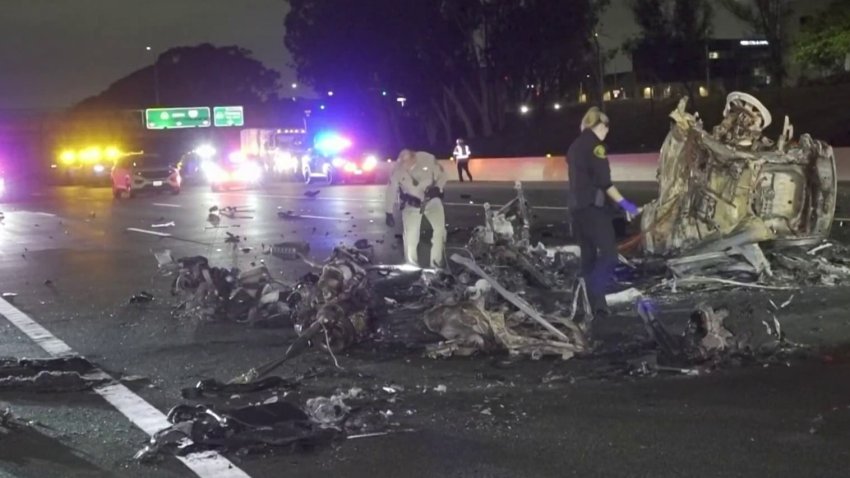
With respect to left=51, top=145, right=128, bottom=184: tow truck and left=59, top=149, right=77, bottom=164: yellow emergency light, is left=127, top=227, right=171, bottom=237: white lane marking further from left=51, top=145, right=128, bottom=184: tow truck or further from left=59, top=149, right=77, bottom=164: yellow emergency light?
left=59, top=149, right=77, bottom=164: yellow emergency light

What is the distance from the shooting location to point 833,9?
138 ft

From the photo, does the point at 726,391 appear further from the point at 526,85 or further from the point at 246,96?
the point at 246,96

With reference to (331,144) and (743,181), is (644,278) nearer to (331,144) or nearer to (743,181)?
(743,181)

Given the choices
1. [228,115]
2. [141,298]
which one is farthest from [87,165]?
[141,298]

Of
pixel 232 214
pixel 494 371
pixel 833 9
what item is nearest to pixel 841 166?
pixel 833 9

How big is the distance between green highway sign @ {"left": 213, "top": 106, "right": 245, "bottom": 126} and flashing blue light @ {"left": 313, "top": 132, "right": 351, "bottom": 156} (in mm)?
36732

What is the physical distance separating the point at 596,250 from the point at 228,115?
237 feet

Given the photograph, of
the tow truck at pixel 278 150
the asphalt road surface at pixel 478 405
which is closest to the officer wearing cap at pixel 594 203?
the asphalt road surface at pixel 478 405

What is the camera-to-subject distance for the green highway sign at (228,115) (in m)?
79.2

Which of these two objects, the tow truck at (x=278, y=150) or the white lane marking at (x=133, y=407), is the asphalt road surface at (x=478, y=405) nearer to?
the white lane marking at (x=133, y=407)

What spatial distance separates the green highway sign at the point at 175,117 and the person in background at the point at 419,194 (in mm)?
67670

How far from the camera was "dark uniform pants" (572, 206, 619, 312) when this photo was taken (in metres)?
9.56

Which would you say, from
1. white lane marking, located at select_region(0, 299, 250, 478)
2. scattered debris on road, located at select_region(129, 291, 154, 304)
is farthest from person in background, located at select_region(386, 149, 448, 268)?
white lane marking, located at select_region(0, 299, 250, 478)

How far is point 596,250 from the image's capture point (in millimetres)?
9656
